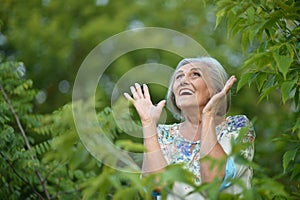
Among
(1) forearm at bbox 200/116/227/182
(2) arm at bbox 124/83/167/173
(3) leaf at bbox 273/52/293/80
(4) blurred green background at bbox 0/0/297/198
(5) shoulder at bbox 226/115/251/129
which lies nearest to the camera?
(3) leaf at bbox 273/52/293/80

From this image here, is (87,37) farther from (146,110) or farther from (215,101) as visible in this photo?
(215,101)

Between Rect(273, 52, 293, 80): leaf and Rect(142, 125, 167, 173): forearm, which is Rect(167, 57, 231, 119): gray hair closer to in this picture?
Rect(142, 125, 167, 173): forearm

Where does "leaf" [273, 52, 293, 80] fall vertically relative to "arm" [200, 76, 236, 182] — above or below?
above

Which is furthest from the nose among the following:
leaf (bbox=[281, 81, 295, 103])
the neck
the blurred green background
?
the blurred green background

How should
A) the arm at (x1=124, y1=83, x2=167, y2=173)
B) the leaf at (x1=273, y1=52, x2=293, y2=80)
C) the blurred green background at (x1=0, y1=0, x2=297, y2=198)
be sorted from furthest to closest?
the blurred green background at (x1=0, y1=0, x2=297, y2=198) < the arm at (x1=124, y1=83, x2=167, y2=173) < the leaf at (x1=273, y1=52, x2=293, y2=80)

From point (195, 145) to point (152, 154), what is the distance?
0.32 metres

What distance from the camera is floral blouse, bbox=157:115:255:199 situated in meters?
2.39

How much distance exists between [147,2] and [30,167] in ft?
27.2

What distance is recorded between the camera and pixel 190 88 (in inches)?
99.7

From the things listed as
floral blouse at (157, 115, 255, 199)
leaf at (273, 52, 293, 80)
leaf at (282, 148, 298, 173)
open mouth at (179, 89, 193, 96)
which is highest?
leaf at (273, 52, 293, 80)

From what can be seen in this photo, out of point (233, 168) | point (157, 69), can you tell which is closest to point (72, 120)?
point (157, 69)

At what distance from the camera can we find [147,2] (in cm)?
1138

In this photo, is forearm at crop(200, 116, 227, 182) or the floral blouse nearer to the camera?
forearm at crop(200, 116, 227, 182)

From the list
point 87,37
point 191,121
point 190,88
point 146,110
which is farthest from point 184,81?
point 87,37
